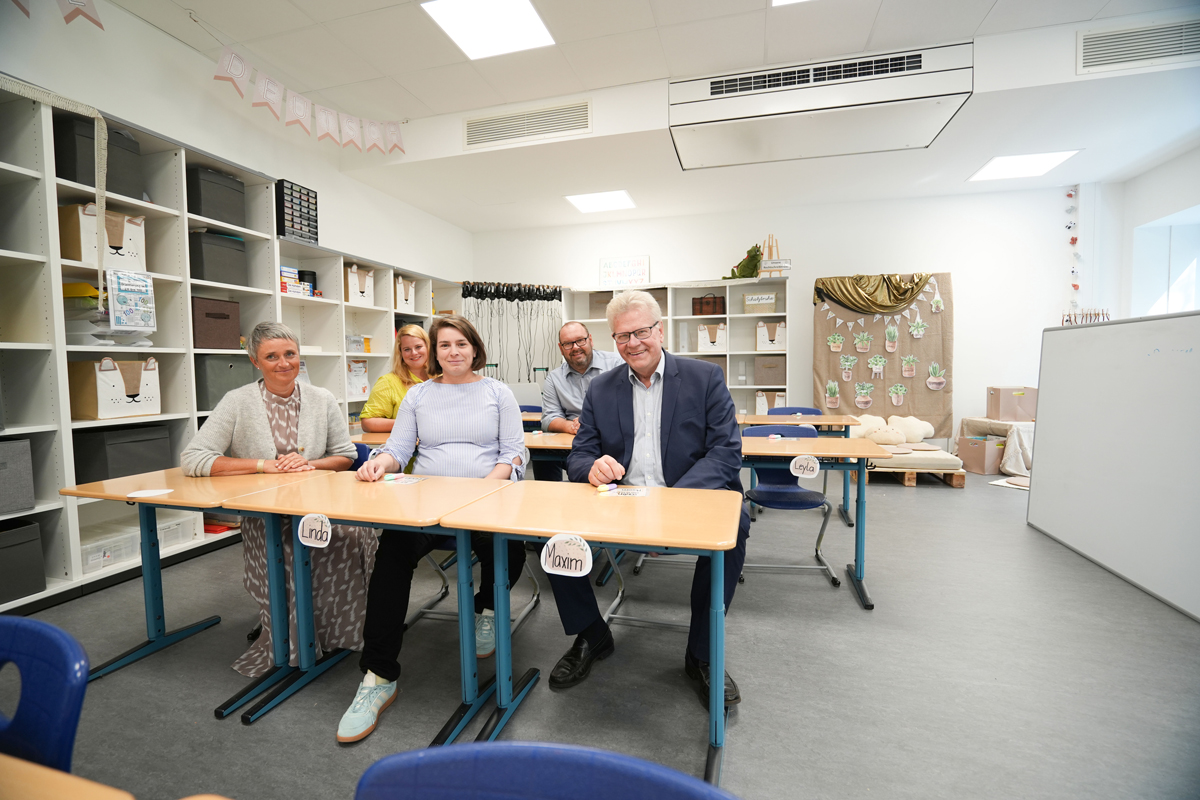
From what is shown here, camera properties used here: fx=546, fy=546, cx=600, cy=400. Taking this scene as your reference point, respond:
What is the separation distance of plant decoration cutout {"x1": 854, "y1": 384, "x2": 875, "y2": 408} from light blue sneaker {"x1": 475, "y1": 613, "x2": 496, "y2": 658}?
516 centimetres

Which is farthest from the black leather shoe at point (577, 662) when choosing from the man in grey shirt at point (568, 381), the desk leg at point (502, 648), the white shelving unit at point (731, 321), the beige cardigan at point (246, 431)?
the white shelving unit at point (731, 321)

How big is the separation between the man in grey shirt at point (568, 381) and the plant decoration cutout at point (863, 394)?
3.53 metres

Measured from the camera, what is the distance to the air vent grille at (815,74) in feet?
11.9

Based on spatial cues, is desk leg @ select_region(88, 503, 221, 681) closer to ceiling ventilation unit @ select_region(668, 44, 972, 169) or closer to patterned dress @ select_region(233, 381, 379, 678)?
patterned dress @ select_region(233, 381, 379, 678)

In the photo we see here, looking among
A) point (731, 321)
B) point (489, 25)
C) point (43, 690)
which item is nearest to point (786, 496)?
point (43, 690)

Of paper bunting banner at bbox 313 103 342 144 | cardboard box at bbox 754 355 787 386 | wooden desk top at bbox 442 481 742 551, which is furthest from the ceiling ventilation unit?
wooden desk top at bbox 442 481 742 551

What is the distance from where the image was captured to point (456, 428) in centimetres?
230

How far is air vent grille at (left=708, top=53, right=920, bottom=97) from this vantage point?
362cm

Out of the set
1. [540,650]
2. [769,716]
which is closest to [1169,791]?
[769,716]

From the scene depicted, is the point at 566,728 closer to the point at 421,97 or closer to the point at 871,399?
the point at 421,97

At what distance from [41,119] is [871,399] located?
6.73 m

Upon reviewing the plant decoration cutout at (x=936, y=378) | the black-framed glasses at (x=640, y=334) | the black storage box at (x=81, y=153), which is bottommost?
the plant decoration cutout at (x=936, y=378)

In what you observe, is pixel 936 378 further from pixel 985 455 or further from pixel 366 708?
pixel 366 708

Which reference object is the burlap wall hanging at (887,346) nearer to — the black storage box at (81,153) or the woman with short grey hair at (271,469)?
the woman with short grey hair at (271,469)
